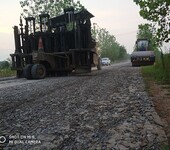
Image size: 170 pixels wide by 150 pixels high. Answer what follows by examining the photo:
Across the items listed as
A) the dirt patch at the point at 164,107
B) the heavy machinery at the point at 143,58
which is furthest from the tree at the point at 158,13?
the heavy machinery at the point at 143,58

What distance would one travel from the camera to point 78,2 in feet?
133

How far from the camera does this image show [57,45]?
1792 cm

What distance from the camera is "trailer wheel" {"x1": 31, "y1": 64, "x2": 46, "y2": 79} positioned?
16.0m

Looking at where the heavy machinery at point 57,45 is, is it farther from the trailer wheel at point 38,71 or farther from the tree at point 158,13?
the tree at point 158,13

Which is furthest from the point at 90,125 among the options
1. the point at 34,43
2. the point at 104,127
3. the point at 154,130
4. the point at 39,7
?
the point at 39,7

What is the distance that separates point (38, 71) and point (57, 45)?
252 cm

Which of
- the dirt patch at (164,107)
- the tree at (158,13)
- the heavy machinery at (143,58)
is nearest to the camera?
the dirt patch at (164,107)

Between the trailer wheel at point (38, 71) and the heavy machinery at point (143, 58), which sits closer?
the trailer wheel at point (38, 71)

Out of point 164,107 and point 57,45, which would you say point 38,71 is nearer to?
point 57,45

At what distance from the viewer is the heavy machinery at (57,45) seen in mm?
17047

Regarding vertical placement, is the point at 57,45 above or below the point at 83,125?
above

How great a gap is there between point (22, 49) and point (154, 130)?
15.7 meters

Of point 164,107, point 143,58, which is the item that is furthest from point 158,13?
point 143,58

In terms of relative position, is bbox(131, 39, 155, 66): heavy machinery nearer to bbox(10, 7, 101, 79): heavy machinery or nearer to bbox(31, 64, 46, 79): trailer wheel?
bbox(10, 7, 101, 79): heavy machinery
